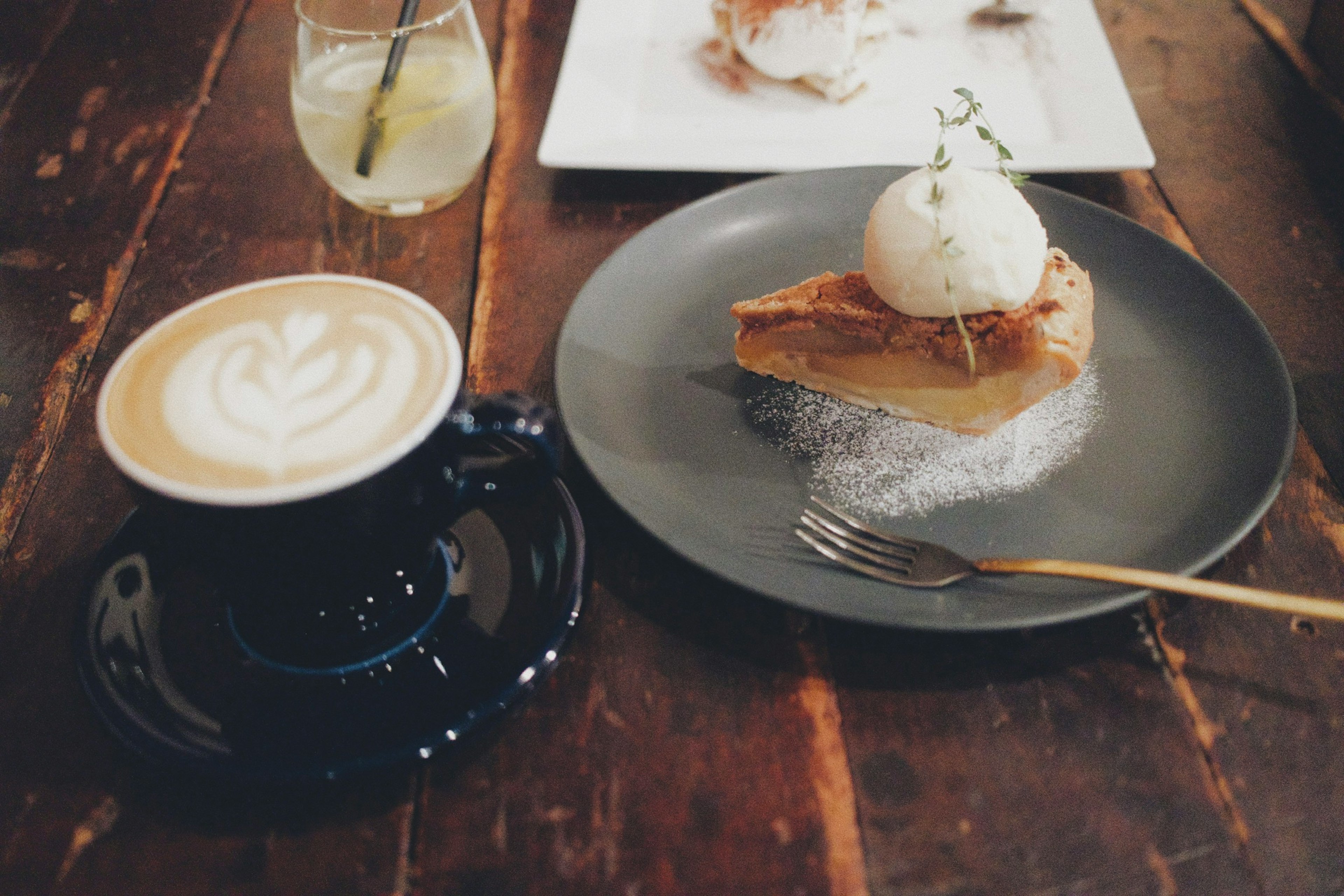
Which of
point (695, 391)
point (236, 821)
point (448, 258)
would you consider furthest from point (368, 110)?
point (236, 821)

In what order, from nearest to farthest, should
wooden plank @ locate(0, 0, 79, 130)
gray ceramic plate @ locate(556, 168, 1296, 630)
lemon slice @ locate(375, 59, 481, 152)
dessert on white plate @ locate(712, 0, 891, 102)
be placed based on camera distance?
gray ceramic plate @ locate(556, 168, 1296, 630) < lemon slice @ locate(375, 59, 481, 152) < dessert on white plate @ locate(712, 0, 891, 102) < wooden plank @ locate(0, 0, 79, 130)

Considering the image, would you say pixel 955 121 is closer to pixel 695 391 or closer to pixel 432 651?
pixel 695 391

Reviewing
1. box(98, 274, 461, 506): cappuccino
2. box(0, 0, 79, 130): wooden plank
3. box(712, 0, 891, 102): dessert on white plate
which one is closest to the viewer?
box(98, 274, 461, 506): cappuccino

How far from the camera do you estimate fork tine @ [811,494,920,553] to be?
73cm

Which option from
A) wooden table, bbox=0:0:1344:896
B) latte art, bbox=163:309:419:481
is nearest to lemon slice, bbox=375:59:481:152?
wooden table, bbox=0:0:1344:896

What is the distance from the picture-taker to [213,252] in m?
1.15

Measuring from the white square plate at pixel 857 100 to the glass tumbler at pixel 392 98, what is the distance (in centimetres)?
13

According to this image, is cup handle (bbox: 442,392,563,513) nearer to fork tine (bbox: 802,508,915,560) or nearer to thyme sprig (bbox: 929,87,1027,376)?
fork tine (bbox: 802,508,915,560)

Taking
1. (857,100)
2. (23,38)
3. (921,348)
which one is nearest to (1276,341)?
(921,348)

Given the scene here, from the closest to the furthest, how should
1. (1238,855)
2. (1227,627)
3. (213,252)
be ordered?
(1238,855)
(1227,627)
(213,252)

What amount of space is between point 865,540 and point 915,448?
18 cm

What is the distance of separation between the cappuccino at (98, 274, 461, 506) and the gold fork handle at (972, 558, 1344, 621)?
48 cm

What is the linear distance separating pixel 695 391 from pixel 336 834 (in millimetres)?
497

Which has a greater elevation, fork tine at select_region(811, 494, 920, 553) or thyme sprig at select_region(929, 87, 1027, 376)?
thyme sprig at select_region(929, 87, 1027, 376)
